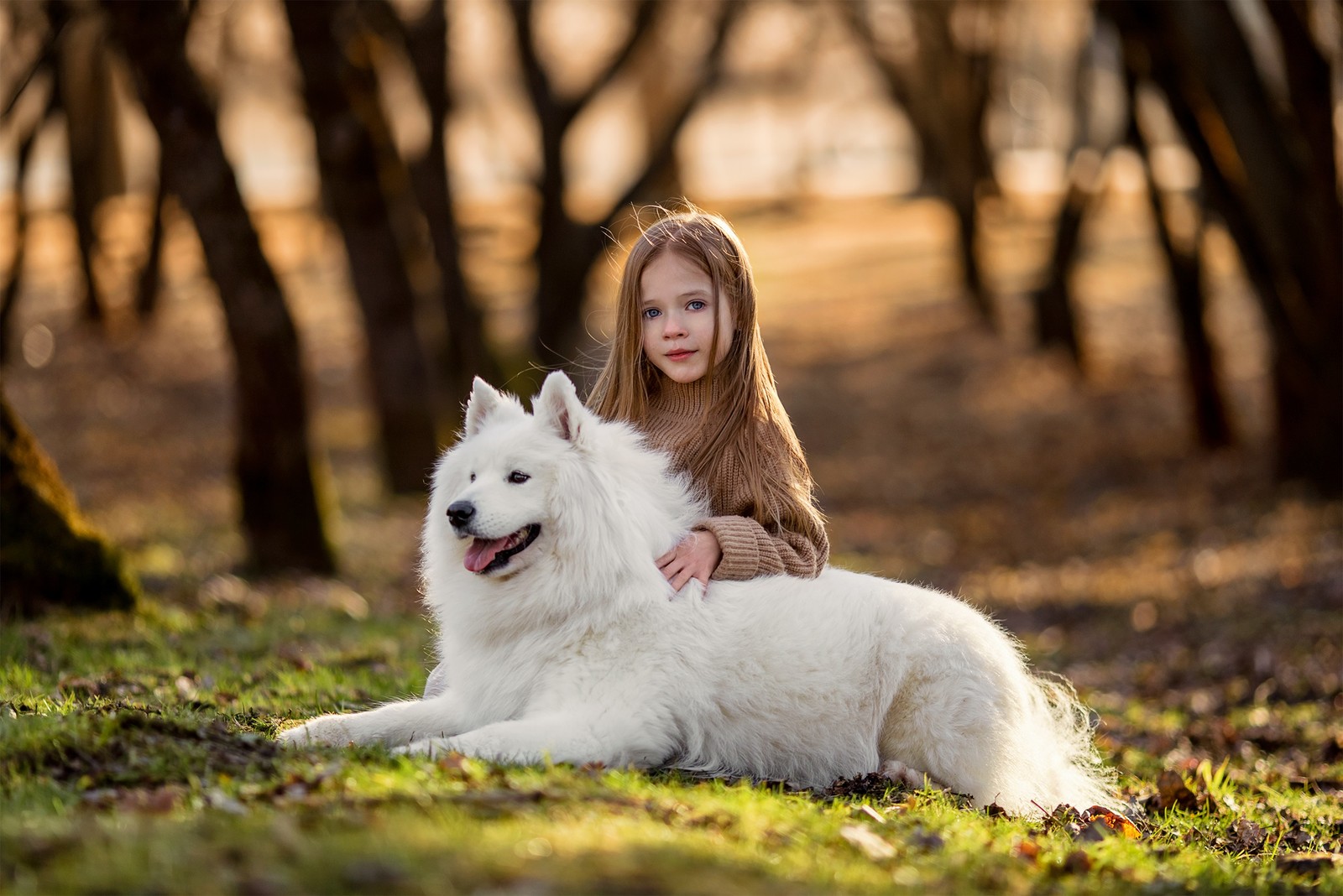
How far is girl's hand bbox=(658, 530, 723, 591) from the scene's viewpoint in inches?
194

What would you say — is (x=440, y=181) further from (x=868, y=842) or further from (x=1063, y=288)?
(x=868, y=842)

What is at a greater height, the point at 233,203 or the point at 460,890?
the point at 233,203

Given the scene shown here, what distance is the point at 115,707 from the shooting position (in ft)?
16.2

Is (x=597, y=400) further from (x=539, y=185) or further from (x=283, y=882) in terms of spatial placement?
(x=539, y=185)

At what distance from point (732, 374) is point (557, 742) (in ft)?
5.63

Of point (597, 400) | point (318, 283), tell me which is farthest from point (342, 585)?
point (318, 283)

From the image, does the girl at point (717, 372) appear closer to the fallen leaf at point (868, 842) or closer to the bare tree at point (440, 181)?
the fallen leaf at point (868, 842)

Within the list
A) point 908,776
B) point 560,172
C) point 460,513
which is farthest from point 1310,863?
point 560,172

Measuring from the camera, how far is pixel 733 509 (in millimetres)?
5273

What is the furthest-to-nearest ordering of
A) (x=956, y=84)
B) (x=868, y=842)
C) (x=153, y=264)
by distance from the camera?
(x=956, y=84) → (x=153, y=264) → (x=868, y=842)

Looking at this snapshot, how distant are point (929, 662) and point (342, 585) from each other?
22.1ft

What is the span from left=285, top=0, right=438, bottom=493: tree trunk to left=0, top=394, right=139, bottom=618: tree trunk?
696cm

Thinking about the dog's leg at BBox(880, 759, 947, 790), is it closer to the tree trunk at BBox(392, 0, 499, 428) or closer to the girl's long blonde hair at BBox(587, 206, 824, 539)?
the girl's long blonde hair at BBox(587, 206, 824, 539)

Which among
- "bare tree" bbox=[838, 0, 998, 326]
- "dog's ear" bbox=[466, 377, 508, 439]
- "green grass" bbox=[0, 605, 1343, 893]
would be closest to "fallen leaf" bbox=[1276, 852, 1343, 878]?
"green grass" bbox=[0, 605, 1343, 893]
